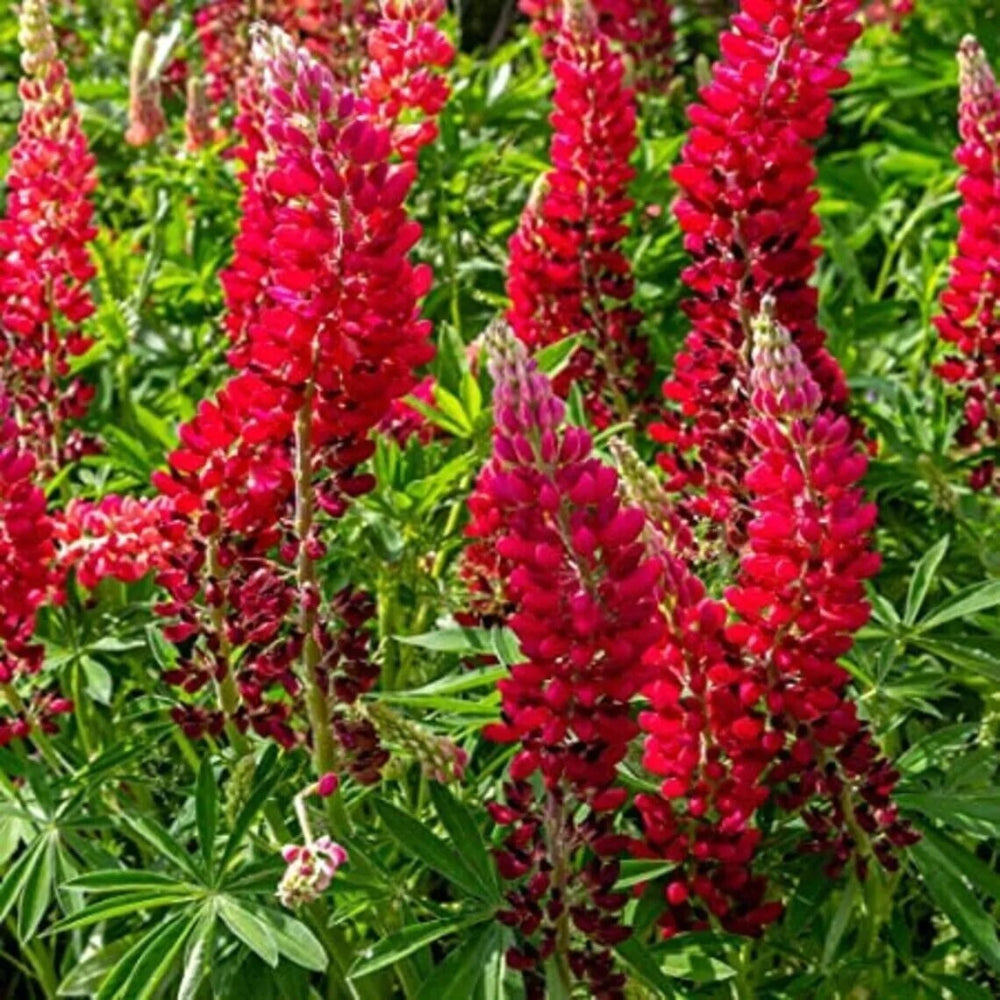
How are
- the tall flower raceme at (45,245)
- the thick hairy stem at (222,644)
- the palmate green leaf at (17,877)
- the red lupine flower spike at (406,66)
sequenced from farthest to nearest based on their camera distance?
the tall flower raceme at (45,245), the red lupine flower spike at (406,66), the palmate green leaf at (17,877), the thick hairy stem at (222,644)

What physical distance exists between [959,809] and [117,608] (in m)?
1.39

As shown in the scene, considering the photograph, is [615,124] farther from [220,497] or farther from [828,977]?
[828,977]

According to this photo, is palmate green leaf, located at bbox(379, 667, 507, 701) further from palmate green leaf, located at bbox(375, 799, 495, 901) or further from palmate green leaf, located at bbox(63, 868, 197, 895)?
palmate green leaf, located at bbox(63, 868, 197, 895)

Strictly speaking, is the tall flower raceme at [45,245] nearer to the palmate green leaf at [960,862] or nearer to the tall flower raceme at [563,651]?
the tall flower raceme at [563,651]

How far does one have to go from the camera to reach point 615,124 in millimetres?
3098

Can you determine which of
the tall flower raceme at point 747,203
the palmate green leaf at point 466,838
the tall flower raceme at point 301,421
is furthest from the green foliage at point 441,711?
the tall flower raceme at point 747,203

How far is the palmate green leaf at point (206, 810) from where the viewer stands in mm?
2307

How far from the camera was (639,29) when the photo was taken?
4766 millimetres

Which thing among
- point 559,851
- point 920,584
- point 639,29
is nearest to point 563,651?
point 559,851

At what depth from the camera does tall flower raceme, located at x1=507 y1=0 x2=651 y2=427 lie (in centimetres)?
310

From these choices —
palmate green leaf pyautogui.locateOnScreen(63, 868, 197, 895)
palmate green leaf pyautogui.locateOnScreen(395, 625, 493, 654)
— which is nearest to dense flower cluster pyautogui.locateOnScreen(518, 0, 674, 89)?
palmate green leaf pyautogui.locateOnScreen(395, 625, 493, 654)

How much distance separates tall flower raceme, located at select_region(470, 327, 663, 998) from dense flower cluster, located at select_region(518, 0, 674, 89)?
2.87m

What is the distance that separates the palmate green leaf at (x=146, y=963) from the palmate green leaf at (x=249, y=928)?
4 cm

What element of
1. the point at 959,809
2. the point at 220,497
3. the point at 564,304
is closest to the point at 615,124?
the point at 564,304
